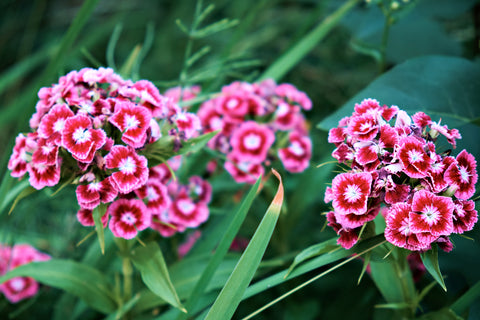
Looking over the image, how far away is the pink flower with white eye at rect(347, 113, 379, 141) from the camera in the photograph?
827mm

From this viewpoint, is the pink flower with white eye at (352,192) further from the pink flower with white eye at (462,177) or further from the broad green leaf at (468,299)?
the broad green leaf at (468,299)

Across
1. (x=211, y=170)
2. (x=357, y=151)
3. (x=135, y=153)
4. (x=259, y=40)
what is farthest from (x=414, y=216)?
(x=259, y=40)

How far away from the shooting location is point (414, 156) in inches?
30.9

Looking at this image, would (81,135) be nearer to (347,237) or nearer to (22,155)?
(22,155)

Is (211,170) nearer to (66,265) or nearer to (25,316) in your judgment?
(66,265)

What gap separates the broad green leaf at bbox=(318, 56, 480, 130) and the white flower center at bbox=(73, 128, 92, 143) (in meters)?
0.56

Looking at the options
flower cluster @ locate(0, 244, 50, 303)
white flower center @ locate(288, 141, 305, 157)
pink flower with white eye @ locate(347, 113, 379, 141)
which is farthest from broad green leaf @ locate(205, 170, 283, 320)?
flower cluster @ locate(0, 244, 50, 303)

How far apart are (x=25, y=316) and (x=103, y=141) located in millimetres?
873

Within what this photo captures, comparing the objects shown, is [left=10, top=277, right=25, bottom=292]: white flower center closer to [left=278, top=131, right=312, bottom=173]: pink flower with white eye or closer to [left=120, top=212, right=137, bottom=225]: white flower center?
[left=120, top=212, right=137, bottom=225]: white flower center

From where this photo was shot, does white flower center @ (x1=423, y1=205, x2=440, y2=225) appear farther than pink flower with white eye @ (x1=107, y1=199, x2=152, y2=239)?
No

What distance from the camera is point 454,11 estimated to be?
1632 mm

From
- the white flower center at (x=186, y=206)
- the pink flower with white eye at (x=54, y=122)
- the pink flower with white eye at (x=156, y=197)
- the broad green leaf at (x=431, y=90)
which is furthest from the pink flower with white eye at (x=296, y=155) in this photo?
the pink flower with white eye at (x=54, y=122)

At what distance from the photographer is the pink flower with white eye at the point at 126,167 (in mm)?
882

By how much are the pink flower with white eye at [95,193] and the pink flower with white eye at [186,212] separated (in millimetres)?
278
